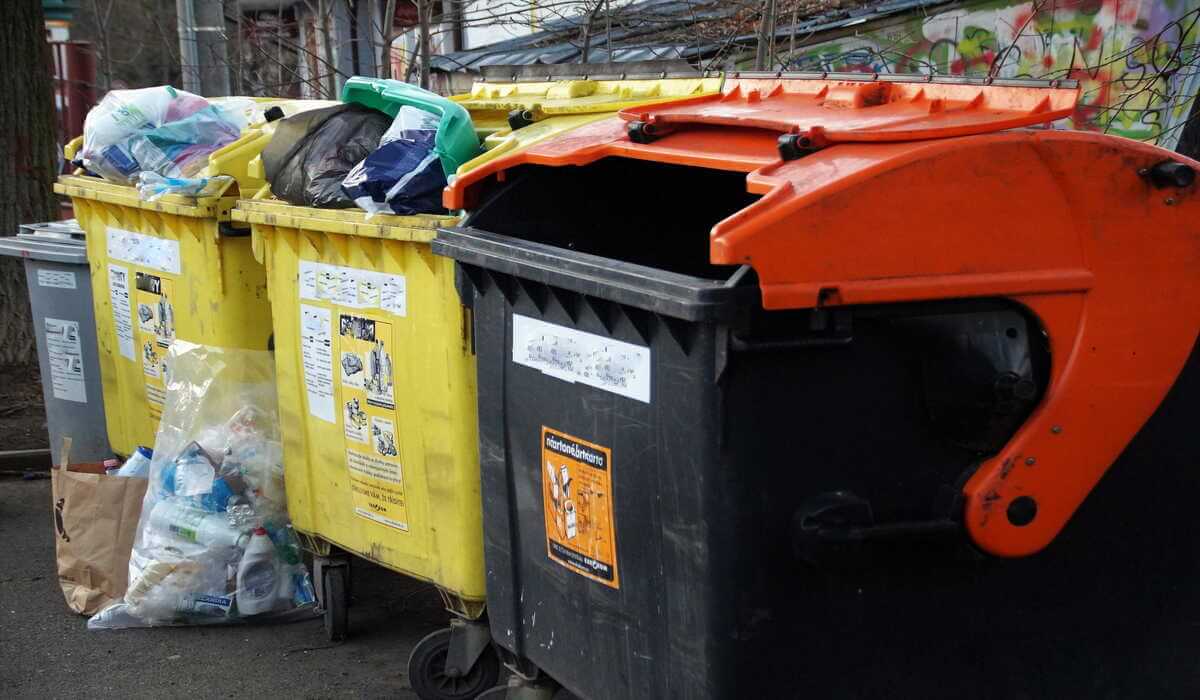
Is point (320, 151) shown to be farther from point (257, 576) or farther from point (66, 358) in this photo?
point (66, 358)

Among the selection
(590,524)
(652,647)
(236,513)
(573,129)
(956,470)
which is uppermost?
(573,129)

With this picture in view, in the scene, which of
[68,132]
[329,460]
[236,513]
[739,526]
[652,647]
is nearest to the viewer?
[739,526]

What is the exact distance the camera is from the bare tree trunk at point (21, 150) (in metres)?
7.45

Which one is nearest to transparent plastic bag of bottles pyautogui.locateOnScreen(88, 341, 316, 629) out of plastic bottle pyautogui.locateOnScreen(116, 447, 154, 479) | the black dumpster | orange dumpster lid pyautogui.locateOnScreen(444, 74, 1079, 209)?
plastic bottle pyautogui.locateOnScreen(116, 447, 154, 479)

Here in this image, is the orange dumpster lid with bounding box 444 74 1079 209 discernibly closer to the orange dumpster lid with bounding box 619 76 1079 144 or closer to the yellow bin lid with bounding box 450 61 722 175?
the orange dumpster lid with bounding box 619 76 1079 144

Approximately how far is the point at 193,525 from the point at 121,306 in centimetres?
118

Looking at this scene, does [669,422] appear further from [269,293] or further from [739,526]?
[269,293]

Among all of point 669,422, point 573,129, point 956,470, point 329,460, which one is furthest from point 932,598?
point 329,460

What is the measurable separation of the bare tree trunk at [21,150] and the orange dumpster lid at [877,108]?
5305 mm

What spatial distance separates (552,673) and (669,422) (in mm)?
846

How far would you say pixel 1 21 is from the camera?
7359 mm

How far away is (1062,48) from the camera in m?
6.90

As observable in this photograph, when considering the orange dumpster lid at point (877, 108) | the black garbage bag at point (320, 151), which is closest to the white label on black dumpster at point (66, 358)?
the black garbage bag at point (320, 151)

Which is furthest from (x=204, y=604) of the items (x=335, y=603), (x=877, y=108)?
(x=877, y=108)
